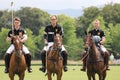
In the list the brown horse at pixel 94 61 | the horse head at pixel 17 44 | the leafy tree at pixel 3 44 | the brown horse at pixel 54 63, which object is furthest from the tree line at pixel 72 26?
the horse head at pixel 17 44

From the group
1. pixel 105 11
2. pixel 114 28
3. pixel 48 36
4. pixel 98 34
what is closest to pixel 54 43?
pixel 48 36

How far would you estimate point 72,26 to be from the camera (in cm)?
8444

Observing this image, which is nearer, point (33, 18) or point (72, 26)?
point (72, 26)

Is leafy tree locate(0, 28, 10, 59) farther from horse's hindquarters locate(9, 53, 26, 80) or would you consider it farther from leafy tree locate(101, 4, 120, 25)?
horse's hindquarters locate(9, 53, 26, 80)

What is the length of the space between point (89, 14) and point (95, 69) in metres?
82.1

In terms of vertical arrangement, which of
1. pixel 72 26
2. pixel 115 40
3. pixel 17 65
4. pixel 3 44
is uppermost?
pixel 17 65

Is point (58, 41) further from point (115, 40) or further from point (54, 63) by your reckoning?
point (115, 40)

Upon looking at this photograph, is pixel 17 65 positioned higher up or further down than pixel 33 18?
higher up

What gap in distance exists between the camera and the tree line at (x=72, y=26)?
82375 millimetres

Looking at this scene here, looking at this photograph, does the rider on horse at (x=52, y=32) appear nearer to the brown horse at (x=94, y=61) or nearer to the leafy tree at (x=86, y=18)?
the brown horse at (x=94, y=61)

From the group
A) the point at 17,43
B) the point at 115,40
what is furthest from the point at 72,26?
the point at 17,43

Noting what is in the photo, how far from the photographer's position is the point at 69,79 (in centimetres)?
3328

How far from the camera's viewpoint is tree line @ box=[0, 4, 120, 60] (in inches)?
3243

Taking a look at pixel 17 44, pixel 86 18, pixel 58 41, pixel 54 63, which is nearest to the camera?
pixel 17 44
